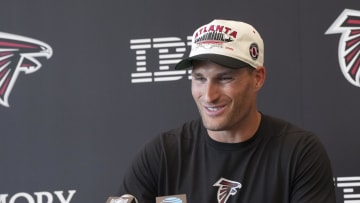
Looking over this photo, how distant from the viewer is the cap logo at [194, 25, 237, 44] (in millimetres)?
1302

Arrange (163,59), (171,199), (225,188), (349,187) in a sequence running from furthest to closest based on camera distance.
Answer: (163,59)
(349,187)
(225,188)
(171,199)

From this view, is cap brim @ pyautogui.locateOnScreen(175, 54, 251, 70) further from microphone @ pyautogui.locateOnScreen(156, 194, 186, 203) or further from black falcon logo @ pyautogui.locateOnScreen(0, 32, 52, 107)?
black falcon logo @ pyautogui.locateOnScreen(0, 32, 52, 107)

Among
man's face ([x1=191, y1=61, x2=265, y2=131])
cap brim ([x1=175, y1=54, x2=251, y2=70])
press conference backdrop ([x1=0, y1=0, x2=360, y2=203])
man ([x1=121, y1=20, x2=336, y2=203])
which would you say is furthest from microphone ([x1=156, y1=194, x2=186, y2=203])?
press conference backdrop ([x1=0, y1=0, x2=360, y2=203])

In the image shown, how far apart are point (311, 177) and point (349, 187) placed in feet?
2.19

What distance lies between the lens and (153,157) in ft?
4.56

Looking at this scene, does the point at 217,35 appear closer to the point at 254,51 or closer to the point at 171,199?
the point at 254,51

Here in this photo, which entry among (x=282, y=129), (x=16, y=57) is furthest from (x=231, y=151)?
(x=16, y=57)

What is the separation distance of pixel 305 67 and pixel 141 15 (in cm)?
59

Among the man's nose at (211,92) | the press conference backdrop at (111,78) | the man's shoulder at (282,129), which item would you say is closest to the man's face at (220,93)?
the man's nose at (211,92)

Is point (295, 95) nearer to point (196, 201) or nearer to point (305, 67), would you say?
point (305, 67)

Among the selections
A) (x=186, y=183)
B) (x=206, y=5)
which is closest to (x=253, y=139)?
(x=186, y=183)

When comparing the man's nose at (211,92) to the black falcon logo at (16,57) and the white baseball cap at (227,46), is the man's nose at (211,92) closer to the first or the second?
the white baseball cap at (227,46)

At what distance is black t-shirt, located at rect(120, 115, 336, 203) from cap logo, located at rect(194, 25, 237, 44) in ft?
0.76

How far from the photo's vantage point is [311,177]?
1.29m
